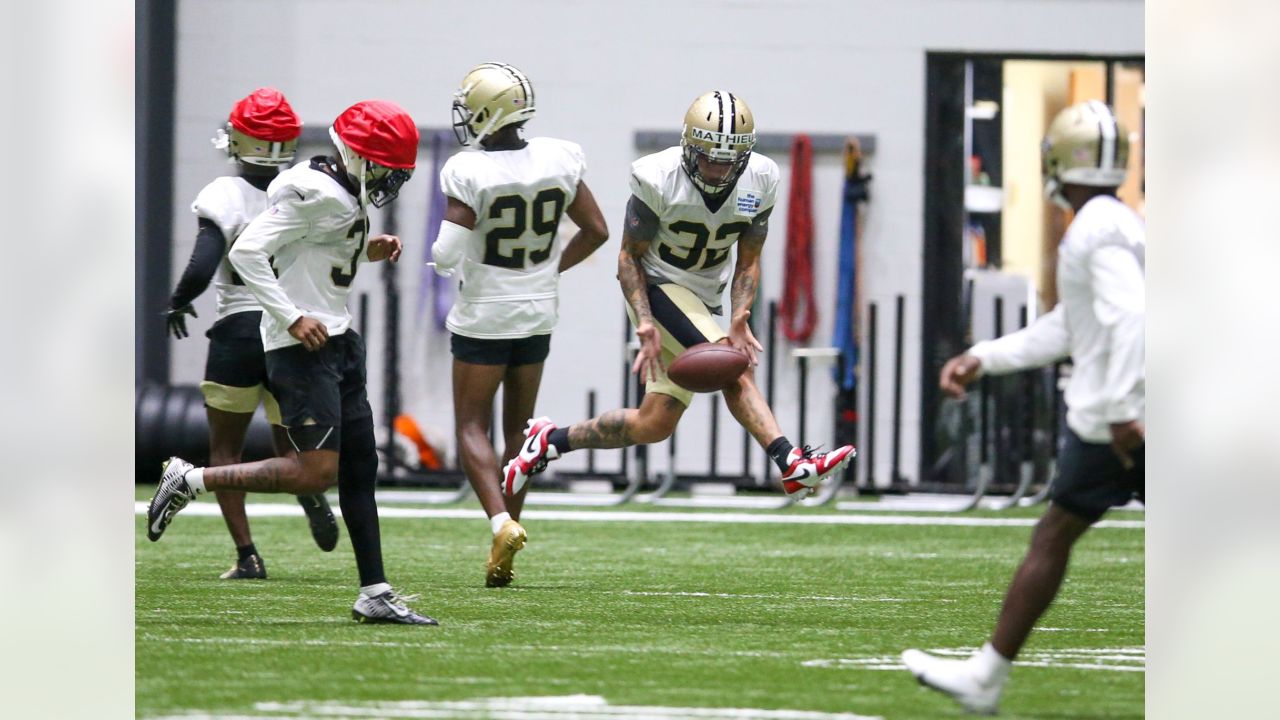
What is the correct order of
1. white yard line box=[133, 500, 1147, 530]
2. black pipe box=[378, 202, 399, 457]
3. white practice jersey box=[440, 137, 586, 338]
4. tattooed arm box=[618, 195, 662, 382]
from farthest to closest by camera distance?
black pipe box=[378, 202, 399, 457] → white yard line box=[133, 500, 1147, 530] → white practice jersey box=[440, 137, 586, 338] → tattooed arm box=[618, 195, 662, 382]

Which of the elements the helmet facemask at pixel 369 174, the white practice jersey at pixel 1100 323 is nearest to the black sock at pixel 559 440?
the helmet facemask at pixel 369 174

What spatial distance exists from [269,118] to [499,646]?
248cm

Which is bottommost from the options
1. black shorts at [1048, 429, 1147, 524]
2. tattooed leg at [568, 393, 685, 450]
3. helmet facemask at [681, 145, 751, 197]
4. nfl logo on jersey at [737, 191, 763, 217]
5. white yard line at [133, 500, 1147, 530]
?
white yard line at [133, 500, 1147, 530]

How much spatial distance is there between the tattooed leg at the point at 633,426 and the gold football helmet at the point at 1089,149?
2467 mm

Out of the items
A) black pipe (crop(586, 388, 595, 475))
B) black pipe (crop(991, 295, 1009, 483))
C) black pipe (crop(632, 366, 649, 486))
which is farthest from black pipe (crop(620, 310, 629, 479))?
black pipe (crop(991, 295, 1009, 483))

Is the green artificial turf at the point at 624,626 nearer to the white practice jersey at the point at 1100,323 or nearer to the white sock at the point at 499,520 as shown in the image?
the white sock at the point at 499,520

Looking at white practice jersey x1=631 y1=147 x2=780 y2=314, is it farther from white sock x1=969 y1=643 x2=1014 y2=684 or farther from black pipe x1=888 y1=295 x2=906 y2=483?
black pipe x1=888 y1=295 x2=906 y2=483

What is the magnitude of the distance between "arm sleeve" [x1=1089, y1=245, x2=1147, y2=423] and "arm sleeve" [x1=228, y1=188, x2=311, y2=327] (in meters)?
2.23

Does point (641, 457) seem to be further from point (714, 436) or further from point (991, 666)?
point (991, 666)

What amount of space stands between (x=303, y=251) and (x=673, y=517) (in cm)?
496

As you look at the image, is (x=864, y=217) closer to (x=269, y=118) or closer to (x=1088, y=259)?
(x=269, y=118)

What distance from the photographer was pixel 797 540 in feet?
27.9

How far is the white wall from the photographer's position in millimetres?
12117
